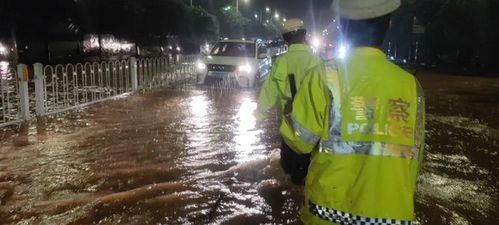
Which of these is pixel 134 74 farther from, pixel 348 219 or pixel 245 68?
pixel 348 219

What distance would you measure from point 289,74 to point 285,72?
39 millimetres

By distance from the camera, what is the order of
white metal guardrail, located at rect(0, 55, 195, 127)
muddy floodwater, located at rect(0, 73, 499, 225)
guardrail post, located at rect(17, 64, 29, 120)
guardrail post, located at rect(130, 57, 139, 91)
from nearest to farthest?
muddy floodwater, located at rect(0, 73, 499, 225), guardrail post, located at rect(17, 64, 29, 120), white metal guardrail, located at rect(0, 55, 195, 127), guardrail post, located at rect(130, 57, 139, 91)

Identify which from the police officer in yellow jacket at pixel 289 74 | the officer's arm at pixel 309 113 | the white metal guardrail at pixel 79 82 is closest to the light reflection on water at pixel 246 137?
the police officer in yellow jacket at pixel 289 74

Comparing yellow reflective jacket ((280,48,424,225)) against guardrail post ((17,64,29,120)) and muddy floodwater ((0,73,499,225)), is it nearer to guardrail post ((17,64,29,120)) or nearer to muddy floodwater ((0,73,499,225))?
muddy floodwater ((0,73,499,225))

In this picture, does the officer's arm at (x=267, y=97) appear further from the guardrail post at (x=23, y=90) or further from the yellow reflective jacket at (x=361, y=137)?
the guardrail post at (x=23, y=90)

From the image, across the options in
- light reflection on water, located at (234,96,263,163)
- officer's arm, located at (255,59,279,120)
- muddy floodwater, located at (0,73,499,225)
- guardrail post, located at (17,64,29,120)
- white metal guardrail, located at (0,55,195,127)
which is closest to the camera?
officer's arm, located at (255,59,279,120)

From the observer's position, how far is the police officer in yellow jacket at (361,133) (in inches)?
79.3

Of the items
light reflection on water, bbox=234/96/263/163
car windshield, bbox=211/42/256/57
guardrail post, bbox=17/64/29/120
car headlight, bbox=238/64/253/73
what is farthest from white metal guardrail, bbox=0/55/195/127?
light reflection on water, bbox=234/96/263/163

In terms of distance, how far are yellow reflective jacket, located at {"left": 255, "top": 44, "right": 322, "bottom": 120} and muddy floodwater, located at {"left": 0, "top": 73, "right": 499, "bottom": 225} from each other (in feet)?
4.37

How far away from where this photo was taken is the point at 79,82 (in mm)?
15656

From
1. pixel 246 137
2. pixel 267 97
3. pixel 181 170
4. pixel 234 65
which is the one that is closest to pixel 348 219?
pixel 267 97

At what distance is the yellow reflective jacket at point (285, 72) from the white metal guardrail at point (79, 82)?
6910 millimetres

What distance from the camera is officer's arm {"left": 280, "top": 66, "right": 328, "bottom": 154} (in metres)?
2.04

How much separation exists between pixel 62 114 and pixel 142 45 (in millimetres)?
27217
